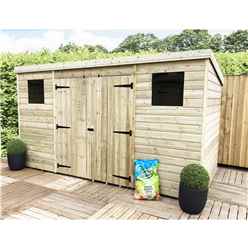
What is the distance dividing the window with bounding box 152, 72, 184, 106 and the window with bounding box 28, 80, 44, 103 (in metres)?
2.46

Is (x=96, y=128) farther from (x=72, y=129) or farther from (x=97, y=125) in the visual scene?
(x=72, y=129)

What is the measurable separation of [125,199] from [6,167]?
300 cm

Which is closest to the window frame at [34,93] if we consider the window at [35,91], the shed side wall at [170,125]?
the window at [35,91]

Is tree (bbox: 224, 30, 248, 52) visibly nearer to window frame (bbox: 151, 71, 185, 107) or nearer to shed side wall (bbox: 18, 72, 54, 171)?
window frame (bbox: 151, 71, 185, 107)

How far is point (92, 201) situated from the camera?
3285mm

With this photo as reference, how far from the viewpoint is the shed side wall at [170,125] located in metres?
3.09

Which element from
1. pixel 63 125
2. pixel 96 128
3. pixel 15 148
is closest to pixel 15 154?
pixel 15 148

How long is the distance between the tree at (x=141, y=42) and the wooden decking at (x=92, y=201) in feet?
66.5

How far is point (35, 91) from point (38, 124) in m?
0.69

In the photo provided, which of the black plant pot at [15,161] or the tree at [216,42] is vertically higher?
the tree at [216,42]

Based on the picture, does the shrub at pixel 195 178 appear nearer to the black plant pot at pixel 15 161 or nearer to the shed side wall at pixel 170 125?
the shed side wall at pixel 170 125

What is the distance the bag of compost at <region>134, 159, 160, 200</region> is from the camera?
330cm

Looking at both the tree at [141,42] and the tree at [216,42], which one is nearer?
the tree at [216,42]

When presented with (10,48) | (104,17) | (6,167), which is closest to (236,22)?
(104,17)
